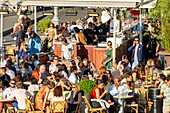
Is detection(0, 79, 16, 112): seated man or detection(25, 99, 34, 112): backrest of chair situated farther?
detection(0, 79, 16, 112): seated man

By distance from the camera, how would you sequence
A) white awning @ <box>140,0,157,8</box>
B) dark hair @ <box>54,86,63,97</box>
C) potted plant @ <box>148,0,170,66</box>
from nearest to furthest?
dark hair @ <box>54,86,63,97</box> → potted plant @ <box>148,0,170,66</box> → white awning @ <box>140,0,157,8</box>

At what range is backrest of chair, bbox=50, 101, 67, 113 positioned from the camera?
60.6 ft

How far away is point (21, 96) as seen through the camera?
752 inches

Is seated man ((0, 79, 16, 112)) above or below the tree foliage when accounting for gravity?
below

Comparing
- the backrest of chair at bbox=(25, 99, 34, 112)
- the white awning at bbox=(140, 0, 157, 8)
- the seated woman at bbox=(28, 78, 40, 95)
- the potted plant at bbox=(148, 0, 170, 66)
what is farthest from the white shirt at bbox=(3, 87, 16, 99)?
the white awning at bbox=(140, 0, 157, 8)

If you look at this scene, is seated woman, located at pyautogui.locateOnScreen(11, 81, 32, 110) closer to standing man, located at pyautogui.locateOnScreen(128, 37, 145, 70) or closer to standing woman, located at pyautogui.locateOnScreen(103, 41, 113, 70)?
standing woman, located at pyautogui.locateOnScreen(103, 41, 113, 70)

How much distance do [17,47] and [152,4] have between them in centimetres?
464

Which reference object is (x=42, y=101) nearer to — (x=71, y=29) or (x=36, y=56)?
(x=36, y=56)

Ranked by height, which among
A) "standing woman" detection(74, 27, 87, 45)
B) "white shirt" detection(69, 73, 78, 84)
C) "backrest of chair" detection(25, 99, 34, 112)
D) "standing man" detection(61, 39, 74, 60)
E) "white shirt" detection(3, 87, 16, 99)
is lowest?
"backrest of chair" detection(25, 99, 34, 112)

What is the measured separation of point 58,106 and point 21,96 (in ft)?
3.43

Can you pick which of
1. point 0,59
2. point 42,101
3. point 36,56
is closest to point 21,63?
point 36,56

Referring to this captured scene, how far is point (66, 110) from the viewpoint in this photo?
61.4 ft

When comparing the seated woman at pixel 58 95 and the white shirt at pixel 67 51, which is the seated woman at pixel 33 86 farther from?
the white shirt at pixel 67 51

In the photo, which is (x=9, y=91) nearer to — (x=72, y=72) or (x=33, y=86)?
(x=33, y=86)
